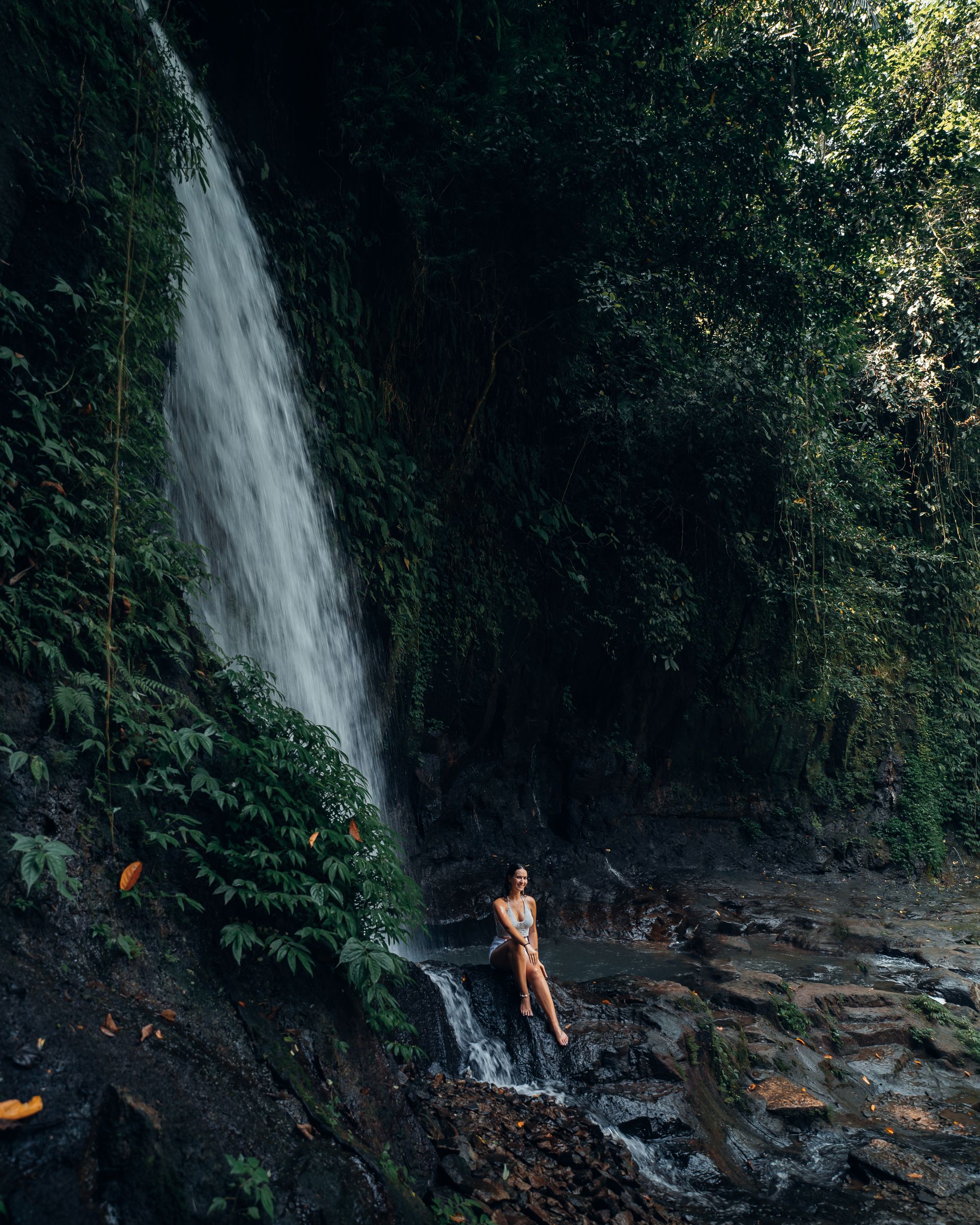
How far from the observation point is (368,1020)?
391cm

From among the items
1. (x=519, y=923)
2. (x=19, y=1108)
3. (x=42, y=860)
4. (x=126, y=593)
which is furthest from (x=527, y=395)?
(x=19, y=1108)

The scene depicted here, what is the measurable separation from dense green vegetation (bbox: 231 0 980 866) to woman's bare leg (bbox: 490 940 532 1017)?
12.6 feet

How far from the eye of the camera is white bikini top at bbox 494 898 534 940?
5488 mm

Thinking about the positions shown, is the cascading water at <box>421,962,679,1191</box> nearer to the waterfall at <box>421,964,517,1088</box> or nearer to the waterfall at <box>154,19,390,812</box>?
the waterfall at <box>421,964,517,1088</box>

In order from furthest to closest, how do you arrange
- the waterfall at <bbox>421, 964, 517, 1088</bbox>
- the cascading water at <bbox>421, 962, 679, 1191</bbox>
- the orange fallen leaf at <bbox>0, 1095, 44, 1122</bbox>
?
the waterfall at <bbox>421, 964, 517, 1088</bbox> → the cascading water at <bbox>421, 962, 679, 1191</bbox> → the orange fallen leaf at <bbox>0, 1095, 44, 1122</bbox>

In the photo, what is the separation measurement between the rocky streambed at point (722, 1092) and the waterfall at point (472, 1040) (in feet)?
0.03

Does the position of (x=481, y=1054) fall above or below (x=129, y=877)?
below

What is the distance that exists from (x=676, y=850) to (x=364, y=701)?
20.0 ft

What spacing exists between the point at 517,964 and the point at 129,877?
10.1 feet

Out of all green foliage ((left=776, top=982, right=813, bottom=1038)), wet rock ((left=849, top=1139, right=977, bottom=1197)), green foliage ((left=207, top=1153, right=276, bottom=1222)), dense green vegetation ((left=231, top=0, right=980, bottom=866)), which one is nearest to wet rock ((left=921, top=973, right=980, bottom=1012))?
green foliage ((left=776, top=982, right=813, bottom=1038))

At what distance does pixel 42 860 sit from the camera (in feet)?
9.24

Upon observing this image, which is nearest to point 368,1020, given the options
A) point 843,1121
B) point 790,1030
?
point 843,1121

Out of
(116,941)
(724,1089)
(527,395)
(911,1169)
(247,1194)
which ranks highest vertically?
(527,395)

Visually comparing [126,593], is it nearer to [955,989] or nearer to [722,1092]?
[722,1092]
